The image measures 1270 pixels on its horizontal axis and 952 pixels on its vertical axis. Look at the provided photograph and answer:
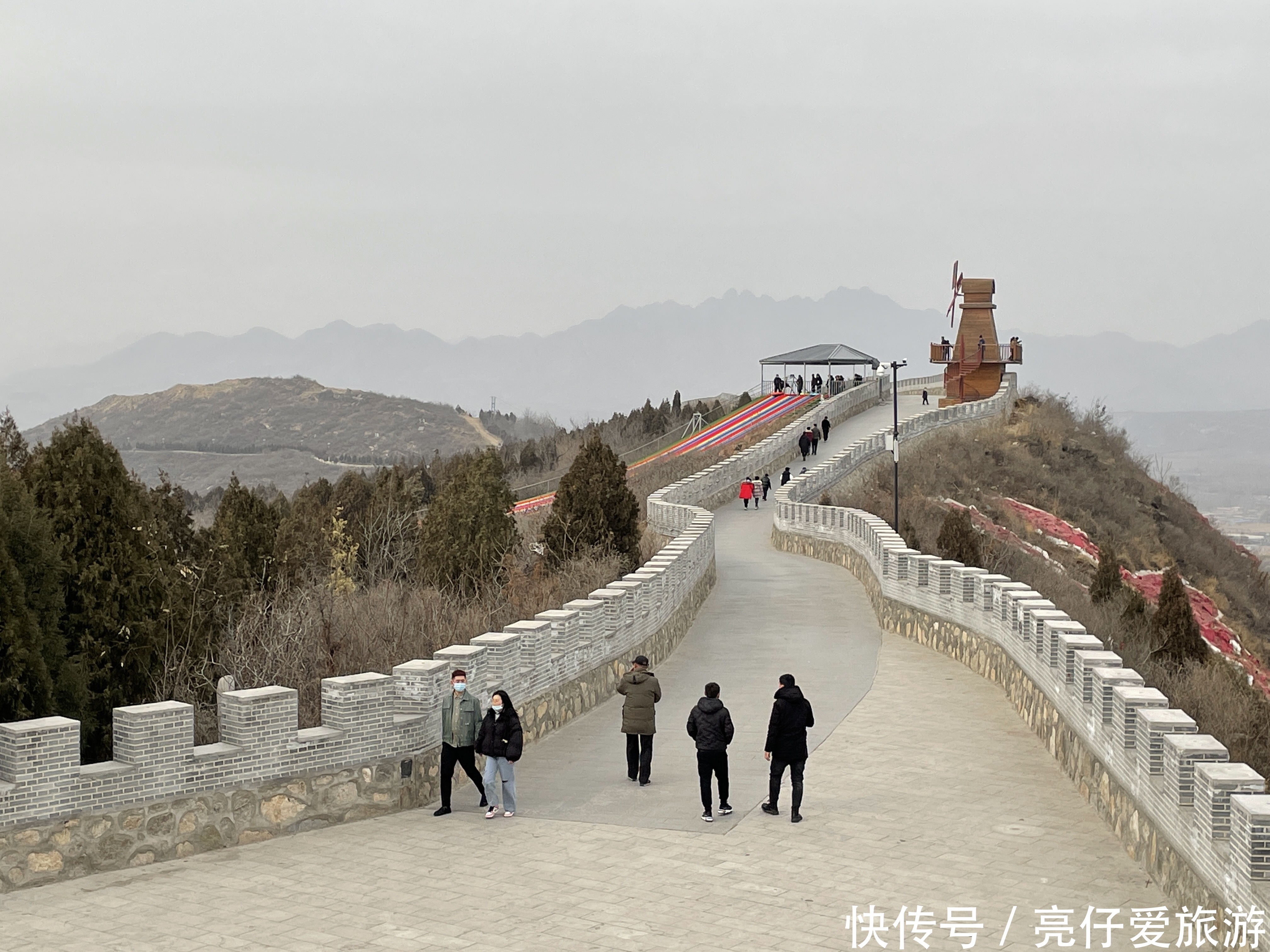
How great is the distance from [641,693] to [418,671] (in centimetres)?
209

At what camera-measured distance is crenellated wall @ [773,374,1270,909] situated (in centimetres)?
886

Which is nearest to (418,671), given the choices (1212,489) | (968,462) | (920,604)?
(920,604)

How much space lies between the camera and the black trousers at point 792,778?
1205 centimetres

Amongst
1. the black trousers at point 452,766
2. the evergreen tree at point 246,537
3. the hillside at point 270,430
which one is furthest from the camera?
the hillside at point 270,430

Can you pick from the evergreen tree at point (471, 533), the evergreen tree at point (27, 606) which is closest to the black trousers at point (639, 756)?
the evergreen tree at point (27, 606)

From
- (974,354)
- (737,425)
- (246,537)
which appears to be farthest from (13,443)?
(974,354)

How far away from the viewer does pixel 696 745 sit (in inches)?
485

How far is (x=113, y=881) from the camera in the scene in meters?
10.1

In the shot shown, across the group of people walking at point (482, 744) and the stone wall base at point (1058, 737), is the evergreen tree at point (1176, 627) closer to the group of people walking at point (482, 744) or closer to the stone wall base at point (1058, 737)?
the stone wall base at point (1058, 737)

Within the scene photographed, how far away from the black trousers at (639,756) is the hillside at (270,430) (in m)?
121

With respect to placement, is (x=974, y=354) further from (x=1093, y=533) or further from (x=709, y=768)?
(x=709, y=768)

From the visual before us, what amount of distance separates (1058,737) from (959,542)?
54.0 feet

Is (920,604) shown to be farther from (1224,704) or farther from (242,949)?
(242,949)

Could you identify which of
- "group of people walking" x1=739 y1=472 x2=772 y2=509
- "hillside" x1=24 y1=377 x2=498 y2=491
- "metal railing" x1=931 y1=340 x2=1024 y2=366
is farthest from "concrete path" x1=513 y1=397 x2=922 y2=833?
"hillside" x1=24 y1=377 x2=498 y2=491
